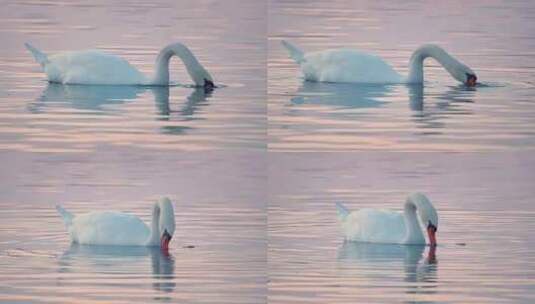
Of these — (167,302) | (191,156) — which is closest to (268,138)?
(191,156)

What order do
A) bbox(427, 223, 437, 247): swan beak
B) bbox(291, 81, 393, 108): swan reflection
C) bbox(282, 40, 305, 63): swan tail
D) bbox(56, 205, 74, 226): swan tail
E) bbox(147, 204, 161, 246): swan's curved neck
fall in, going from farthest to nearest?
bbox(282, 40, 305, 63): swan tail
bbox(291, 81, 393, 108): swan reflection
bbox(427, 223, 437, 247): swan beak
bbox(147, 204, 161, 246): swan's curved neck
bbox(56, 205, 74, 226): swan tail

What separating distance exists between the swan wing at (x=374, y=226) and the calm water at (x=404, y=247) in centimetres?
6

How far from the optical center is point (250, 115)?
8875 mm

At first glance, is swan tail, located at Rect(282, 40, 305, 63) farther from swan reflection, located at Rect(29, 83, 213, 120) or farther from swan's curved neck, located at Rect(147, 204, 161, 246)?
swan's curved neck, located at Rect(147, 204, 161, 246)

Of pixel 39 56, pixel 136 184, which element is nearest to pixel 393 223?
pixel 136 184

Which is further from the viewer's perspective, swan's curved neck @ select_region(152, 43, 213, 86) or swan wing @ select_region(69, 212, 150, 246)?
swan's curved neck @ select_region(152, 43, 213, 86)

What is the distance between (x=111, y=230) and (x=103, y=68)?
1.22 meters

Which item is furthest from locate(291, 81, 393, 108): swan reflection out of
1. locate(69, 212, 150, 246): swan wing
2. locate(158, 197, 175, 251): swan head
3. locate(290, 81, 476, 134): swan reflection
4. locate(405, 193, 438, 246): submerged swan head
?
locate(69, 212, 150, 246): swan wing

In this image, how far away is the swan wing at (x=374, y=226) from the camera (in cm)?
867

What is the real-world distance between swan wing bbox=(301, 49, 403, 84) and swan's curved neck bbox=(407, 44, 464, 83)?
7 centimetres

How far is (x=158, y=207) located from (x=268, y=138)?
0.60 m

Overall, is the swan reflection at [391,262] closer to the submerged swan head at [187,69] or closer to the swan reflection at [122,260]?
the swan reflection at [122,260]

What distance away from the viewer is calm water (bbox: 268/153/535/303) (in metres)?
8.01

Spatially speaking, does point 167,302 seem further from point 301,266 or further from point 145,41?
point 145,41
